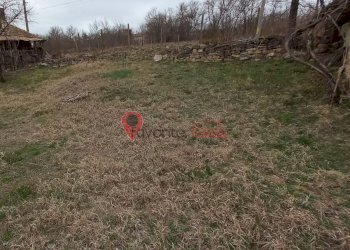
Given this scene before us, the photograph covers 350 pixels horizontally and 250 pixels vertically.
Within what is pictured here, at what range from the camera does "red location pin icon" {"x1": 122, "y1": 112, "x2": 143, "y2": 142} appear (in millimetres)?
4488

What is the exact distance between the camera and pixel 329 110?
4.50 m

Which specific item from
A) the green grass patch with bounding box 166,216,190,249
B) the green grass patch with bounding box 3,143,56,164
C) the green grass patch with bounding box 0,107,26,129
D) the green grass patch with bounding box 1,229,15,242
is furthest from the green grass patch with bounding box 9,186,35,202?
the green grass patch with bounding box 0,107,26,129

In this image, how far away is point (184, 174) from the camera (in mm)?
3139

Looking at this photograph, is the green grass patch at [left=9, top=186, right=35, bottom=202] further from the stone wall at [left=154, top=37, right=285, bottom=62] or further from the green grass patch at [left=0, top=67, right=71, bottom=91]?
the stone wall at [left=154, top=37, right=285, bottom=62]

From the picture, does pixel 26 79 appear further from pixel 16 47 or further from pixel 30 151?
pixel 30 151

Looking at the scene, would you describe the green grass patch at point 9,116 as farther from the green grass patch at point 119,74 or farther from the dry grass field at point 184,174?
the green grass patch at point 119,74

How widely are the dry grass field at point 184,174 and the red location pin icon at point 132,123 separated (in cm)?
15

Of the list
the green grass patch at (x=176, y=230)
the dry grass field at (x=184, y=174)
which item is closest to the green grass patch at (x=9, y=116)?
the dry grass field at (x=184, y=174)

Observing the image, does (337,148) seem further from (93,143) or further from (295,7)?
(295,7)

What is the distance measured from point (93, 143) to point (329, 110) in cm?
408

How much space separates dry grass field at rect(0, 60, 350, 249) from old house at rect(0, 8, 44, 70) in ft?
28.3

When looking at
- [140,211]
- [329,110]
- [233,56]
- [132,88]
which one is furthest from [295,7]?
[140,211]

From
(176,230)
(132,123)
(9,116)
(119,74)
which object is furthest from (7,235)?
(119,74)

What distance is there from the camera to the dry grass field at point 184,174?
7.32 ft
